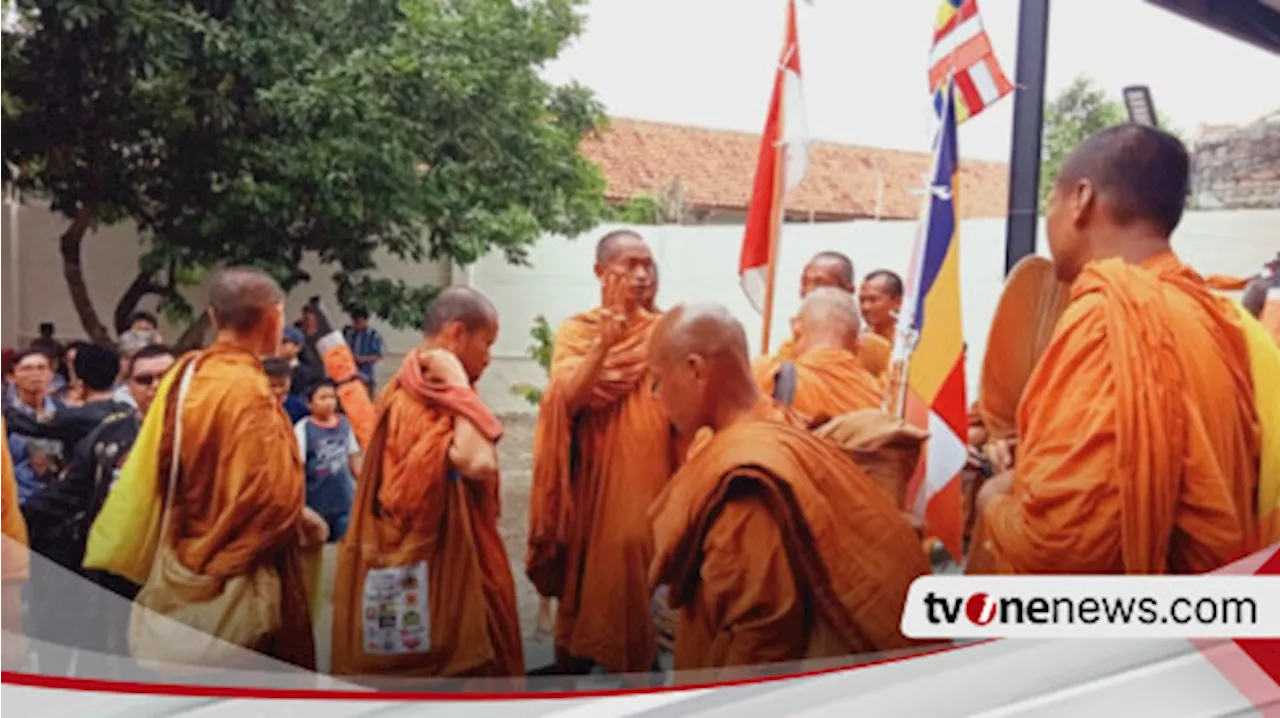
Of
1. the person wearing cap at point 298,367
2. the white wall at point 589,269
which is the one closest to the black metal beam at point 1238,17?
the white wall at point 589,269

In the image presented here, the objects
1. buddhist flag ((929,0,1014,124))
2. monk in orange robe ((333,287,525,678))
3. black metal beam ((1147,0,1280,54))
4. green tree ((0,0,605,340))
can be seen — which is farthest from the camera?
black metal beam ((1147,0,1280,54))

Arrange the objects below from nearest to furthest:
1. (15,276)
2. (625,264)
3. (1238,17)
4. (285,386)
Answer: (15,276) < (285,386) < (625,264) < (1238,17)

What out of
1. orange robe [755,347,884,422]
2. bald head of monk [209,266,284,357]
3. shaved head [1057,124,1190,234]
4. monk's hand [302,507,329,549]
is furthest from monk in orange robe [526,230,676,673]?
shaved head [1057,124,1190,234]

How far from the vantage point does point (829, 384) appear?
1.95m

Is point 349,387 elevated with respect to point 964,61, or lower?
lower

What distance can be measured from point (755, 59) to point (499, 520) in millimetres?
856

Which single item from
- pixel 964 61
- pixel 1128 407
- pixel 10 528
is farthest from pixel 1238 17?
pixel 10 528

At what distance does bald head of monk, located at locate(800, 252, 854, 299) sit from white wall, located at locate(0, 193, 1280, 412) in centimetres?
1

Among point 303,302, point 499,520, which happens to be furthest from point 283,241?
point 499,520

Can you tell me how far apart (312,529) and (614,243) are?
65 cm

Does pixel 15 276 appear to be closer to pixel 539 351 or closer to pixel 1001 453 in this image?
pixel 539 351

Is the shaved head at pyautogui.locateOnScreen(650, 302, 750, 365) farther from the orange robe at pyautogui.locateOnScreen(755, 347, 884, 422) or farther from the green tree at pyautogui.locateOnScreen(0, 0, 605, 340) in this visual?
the green tree at pyautogui.locateOnScreen(0, 0, 605, 340)

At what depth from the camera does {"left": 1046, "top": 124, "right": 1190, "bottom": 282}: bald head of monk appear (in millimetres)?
1951

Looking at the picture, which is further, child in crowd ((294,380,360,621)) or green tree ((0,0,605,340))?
child in crowd ((294,380,360,621))
